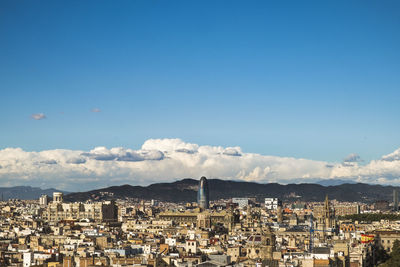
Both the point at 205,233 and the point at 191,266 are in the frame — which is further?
the point at 205,233

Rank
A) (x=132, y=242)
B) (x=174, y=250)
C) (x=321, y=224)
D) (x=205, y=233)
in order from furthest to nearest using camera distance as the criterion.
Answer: (x=321, y=224)
(x=205, y=233)
(x=132, y=242)
(x=174, y=250)

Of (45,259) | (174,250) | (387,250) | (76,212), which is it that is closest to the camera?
(45,259)

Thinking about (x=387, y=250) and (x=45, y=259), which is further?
(x=387, y=250)

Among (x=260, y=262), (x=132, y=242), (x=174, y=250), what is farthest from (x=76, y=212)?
(x=260, y=262)

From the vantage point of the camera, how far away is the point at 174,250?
107625 millimetres

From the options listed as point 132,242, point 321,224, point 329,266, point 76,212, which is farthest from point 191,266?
point 76,212

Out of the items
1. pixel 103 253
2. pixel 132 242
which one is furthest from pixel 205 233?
pixel 103 253

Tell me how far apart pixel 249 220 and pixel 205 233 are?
1378 inches

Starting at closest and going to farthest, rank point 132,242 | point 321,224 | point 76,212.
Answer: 1. point 132,242
2. point 321,224
3. point 76,212

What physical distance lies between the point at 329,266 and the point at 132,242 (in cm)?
4079

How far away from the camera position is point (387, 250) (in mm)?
131000

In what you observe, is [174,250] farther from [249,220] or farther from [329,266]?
[249,220]

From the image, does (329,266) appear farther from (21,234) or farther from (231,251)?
(21,234)

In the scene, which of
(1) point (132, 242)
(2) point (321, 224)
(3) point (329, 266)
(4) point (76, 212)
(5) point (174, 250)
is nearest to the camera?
(3) point (329, 266)
